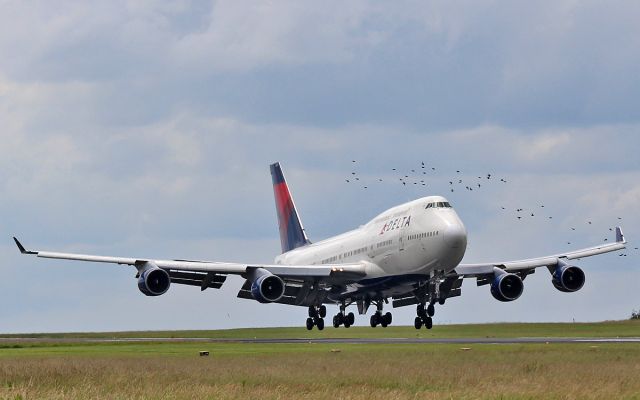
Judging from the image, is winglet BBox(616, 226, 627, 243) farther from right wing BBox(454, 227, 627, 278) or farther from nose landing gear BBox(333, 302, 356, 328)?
nose landing gear BBox(333, 302, 356, 328)

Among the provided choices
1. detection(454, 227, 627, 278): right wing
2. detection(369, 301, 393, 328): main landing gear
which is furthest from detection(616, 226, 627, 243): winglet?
detection(369, 301, 393, 328): main landing gear

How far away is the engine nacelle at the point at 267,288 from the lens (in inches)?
3241

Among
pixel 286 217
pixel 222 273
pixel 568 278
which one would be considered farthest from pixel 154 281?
pixel 286 217

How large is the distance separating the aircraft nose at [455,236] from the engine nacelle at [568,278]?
14.9 metres

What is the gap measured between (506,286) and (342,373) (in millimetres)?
40245

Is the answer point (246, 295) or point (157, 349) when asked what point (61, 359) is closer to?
point (157, 349)

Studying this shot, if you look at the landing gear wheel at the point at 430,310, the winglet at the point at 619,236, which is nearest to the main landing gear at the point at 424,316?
the landing gear wheel at the point at 430,310

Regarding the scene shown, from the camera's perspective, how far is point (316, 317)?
92.8 meters

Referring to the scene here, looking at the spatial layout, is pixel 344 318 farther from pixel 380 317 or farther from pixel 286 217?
pixel 286 217

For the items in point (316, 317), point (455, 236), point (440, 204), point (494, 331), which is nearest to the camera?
point (455, 236)

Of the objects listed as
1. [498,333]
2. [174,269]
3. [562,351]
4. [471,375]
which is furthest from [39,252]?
[471,375]

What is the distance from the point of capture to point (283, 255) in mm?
108062

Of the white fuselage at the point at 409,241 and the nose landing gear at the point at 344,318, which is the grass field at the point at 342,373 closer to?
the white fuselage at the point at 409,241

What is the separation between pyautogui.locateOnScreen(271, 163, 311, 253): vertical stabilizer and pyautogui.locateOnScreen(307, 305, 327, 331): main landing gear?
14240mm
